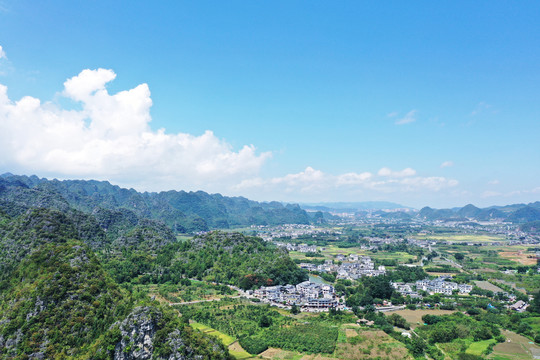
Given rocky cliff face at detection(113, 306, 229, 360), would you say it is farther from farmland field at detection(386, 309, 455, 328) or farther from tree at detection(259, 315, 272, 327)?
farmland field at detection(386, 309, 455, 328)

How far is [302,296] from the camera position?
46.4 m

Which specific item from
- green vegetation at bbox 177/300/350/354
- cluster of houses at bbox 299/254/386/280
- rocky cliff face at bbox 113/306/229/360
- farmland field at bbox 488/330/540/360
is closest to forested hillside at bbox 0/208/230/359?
rocky cliff face at bbox 113/306/229/360

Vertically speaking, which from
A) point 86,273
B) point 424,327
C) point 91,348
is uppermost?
point 86,273

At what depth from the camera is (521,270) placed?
216ft

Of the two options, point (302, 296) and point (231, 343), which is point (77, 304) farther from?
point (302, 296)

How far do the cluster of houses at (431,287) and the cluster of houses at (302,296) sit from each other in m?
12.0

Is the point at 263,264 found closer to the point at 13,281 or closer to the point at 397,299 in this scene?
the point at 397,299

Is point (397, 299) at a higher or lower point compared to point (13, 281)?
lower

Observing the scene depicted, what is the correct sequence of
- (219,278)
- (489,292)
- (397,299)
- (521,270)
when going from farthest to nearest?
(521,270) → (219,278) → (489,292) → (397,299)

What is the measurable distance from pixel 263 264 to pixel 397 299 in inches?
878

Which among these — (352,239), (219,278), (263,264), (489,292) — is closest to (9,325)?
(219,278)

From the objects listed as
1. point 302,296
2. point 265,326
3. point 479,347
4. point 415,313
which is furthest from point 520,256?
point 265,326

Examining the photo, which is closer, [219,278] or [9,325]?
[9,325]

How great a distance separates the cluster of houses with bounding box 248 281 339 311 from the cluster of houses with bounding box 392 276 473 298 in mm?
11992
